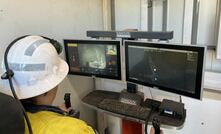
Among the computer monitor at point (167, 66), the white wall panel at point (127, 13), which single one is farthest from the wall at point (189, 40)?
the computer monitor at point (167, 66)

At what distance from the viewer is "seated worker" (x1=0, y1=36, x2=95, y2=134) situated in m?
1.05

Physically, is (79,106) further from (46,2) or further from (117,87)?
(46,2)

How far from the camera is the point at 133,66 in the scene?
168cm

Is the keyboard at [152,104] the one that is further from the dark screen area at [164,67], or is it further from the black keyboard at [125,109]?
the dark screen area at [164,67]

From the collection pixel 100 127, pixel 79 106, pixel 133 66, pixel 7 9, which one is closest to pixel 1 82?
pixel 7 9

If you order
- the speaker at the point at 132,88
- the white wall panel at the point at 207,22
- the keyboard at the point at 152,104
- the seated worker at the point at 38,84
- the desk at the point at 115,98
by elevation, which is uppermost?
the white wall panel at the point at 207,22

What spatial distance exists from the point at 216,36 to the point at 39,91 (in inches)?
59.6

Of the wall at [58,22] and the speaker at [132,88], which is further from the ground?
the wall at [58,22]

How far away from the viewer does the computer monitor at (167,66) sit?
1333 mm

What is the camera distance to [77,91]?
85.1 inches

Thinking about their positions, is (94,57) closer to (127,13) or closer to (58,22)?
(58,22)

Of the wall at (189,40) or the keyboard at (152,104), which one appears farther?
the wall at (189,40)

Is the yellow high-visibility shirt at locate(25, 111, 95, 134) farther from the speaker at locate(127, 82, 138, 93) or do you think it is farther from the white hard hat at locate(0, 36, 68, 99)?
the speaker at locate(127, 82, 138, 93)

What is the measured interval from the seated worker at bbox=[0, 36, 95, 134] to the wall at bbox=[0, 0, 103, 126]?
0.37m
